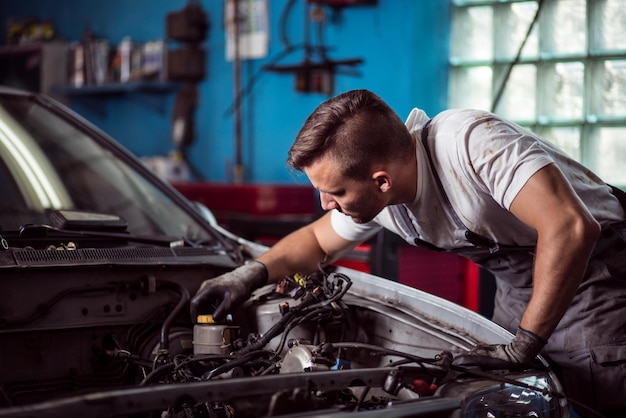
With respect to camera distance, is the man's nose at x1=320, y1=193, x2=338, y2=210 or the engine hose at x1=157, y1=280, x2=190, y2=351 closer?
the man's nose at x1=320, y1=193, x2=338, y2=210

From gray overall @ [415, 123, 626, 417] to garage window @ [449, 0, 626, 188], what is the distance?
236 cm

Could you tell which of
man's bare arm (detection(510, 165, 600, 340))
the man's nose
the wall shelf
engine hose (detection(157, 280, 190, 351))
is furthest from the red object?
the wall shelf

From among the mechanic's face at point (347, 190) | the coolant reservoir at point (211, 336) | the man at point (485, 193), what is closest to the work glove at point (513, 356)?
the man at point (485, 193)

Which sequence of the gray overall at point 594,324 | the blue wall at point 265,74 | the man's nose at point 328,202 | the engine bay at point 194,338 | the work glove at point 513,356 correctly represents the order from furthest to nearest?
the blue wall at point 265,74 → the man's nose at point 328,202 → the gray overall at point 594,324 → the engine bay at point 194,338 → the work glove at point 513,356

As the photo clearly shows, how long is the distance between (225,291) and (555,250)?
3.13ft

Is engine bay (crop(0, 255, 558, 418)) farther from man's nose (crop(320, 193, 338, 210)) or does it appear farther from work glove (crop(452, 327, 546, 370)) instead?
man's nose (crop(320, 193, 338, 210))

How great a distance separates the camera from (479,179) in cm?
212

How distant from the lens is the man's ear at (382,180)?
218cm

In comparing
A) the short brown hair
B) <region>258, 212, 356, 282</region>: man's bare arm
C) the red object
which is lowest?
the red object

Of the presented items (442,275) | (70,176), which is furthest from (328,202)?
(442,275)

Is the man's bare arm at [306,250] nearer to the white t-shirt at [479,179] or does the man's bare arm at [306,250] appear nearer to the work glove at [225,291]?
the work glove at [225,291]

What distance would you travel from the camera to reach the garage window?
4664mm

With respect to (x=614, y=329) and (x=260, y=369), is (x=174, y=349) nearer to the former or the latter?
(x=260, y=369)

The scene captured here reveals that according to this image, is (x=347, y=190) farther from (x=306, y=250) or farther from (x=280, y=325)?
(x=306, y=250)
